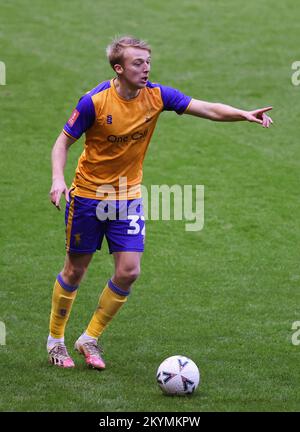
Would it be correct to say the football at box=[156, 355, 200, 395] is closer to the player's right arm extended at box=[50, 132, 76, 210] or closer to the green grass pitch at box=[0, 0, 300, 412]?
the green grass pitch at box=[0, 0, 300, 412]

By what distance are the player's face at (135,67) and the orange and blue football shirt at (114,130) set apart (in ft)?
0.61

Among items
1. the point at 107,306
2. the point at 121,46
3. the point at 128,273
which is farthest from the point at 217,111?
the point at 107,306

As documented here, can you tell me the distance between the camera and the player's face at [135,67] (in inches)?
286

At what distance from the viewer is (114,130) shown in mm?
7383

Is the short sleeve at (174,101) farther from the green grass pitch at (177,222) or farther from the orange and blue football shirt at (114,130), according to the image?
the green grass pitch at (177,222)

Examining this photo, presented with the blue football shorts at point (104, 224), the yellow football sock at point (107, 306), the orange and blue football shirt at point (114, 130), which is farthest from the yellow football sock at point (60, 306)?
the orange and blue football shirt at point (114, 130)

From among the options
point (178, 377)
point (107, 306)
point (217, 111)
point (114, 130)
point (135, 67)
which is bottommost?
point (178, 377)

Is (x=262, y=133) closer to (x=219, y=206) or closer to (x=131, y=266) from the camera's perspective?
(x=219, y=206)

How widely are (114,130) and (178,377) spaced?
6.34 ft

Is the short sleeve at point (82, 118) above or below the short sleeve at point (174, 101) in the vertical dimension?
below

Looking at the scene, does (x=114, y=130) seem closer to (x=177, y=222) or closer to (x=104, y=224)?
(x=104, y=224)

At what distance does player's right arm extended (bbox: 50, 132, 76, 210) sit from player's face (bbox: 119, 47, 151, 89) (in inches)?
25.2

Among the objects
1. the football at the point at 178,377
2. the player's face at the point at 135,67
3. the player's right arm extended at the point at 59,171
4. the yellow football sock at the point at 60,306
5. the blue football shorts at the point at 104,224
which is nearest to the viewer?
the football at the point at 178,377
